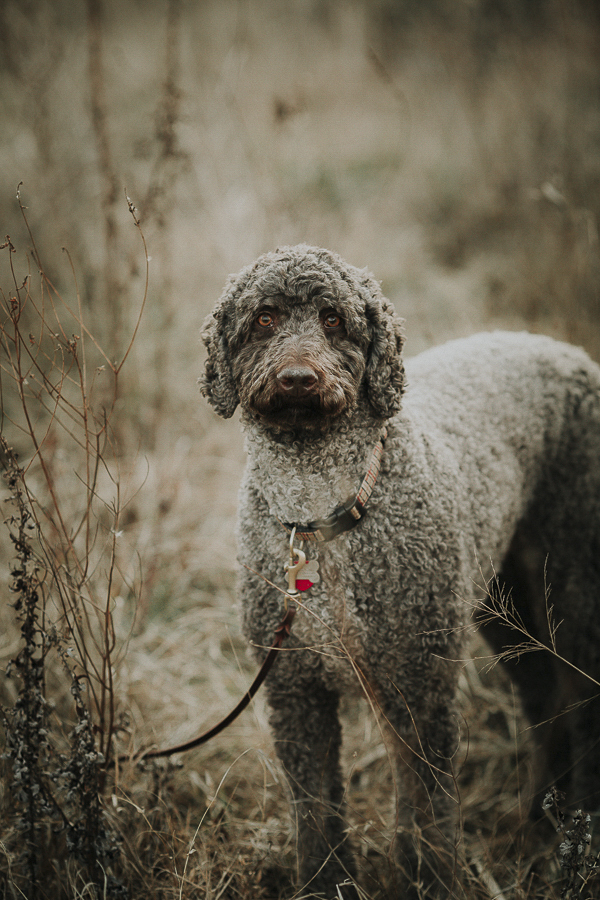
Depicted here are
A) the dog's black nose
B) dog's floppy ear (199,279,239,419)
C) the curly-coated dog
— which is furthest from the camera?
dog's floppy ear (199,279,239,419)

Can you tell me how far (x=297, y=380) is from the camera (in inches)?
60.5

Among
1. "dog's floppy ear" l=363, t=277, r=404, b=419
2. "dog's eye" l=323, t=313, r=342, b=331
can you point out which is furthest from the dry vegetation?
"dog's floppy ear" l=363, t=277, r=404, b=419

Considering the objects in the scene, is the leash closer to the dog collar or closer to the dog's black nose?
the dog collar

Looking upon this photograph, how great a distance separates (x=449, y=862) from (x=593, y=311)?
3102mm

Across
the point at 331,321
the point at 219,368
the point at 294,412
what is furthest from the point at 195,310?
the point at 294,412

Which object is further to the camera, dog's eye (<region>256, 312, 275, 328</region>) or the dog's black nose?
dog's eye (<region>256, 312, 275, 328</region>)

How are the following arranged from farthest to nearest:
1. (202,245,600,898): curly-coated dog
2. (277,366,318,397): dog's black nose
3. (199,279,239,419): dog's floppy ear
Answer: (199,279,239,419): dog's floppy ear, (202,245,600,898): curly-coated dog, (277,366,318,397): dog's black nose

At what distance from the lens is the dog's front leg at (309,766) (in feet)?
6.27

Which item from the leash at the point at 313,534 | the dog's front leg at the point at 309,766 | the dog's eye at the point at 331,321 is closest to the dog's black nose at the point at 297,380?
the dog's eye at the point at 331,321

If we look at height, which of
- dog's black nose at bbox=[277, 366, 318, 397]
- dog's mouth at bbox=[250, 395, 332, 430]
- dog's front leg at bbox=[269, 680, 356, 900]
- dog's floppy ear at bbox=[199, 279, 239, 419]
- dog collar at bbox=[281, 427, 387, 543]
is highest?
dog's floppy ear at bbox=[199, 279, 239, 419]

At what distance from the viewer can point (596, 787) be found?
2527 millimetres

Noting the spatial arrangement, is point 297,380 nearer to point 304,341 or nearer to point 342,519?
point 304,341

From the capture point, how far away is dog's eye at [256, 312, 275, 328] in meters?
1.75

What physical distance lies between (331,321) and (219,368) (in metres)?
0.38
